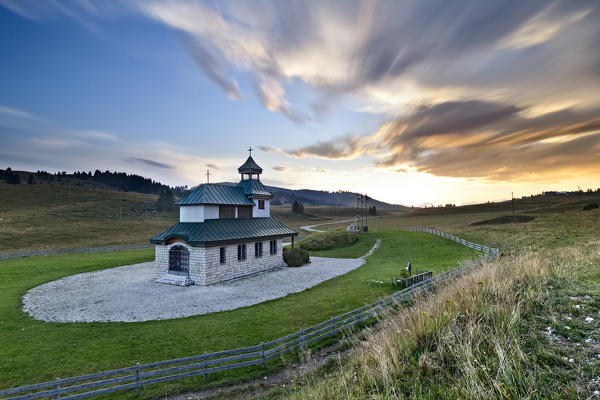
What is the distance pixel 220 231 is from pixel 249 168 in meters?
10.1

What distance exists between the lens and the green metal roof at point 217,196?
26.4 meters

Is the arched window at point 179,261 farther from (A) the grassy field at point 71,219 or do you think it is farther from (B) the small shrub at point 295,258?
(A) the grassy field at point 71,219

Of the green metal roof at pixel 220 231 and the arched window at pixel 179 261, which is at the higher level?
the green metal roof at pixel 220 231

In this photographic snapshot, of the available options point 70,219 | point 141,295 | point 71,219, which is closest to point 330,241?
point 141,295

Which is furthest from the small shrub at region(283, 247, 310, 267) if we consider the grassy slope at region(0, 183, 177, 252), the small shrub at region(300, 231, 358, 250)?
the grassy slope at region(0, 183, 177, 252)

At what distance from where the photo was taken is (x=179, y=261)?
950 inches

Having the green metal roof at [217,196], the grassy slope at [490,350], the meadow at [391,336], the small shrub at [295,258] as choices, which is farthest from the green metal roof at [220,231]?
the grassy slope at [490,350]

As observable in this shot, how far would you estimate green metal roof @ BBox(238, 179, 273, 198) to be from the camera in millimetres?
31766

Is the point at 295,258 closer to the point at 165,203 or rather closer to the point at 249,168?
the point at 249,168

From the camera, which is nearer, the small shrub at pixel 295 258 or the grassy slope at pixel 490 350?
the grassy slope at pixel 490 350

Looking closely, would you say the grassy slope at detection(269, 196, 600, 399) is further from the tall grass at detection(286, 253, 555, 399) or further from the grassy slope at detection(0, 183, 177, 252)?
the grassy slope at detection(0, 183, 177, 252)

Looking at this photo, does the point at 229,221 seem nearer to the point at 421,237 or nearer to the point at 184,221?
the point at 184,221

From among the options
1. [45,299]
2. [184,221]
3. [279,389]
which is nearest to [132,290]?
[45,299]

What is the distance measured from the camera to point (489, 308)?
7141mm
